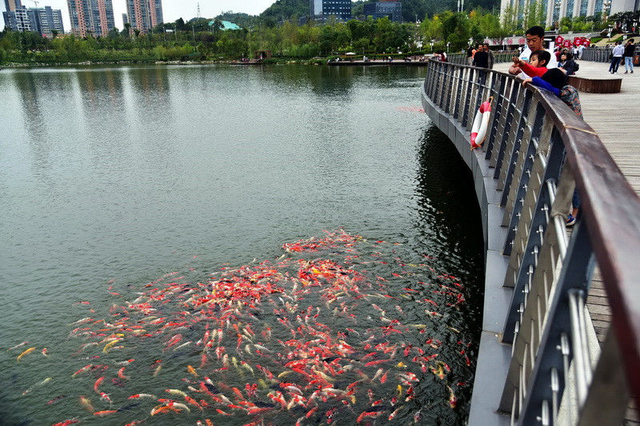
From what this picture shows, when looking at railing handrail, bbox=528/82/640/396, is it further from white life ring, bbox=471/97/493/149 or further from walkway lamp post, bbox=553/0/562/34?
walkway lamp post, bbox=553/0/562/34

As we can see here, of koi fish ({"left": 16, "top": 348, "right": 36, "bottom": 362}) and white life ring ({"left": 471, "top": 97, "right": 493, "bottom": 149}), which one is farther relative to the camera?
white life ring ({"left": 471, "top": 97, "right": 493, "bottom": 149})

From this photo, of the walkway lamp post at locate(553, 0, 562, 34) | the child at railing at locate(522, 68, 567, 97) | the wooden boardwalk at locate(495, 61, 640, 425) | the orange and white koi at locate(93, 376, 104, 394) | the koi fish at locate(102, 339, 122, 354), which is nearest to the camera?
the wooden boardwalk at locate(495, 61, 640, 425)

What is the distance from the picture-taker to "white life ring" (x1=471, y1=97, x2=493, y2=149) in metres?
9.47

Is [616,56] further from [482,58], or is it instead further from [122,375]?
[122,375]

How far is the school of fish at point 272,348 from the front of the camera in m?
5.48

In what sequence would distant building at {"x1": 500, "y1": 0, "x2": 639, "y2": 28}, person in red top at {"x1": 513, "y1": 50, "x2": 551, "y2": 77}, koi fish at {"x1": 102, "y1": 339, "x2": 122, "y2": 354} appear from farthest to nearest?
1. distant building at {"x1": 500, "y1": 0, "x2": 639, "y2": 28}
2. person in red top at {"x1": 513, "y1": 50, "x2": 551, "y2": 77}
3. koi fish at {"x1": 102, "y1": 339, "x2": 122, "y2": 354}

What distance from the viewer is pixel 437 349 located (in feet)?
20.9

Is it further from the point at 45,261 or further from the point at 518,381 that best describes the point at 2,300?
the point at 518,381

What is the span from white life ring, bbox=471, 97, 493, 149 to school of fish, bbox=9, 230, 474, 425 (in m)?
2.77

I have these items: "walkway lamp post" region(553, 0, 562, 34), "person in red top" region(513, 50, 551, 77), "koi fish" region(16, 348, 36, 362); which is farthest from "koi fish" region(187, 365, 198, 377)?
"walkway lamp post" region(553, 0, 562, 34)

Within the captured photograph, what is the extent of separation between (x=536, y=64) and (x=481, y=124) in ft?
7.22

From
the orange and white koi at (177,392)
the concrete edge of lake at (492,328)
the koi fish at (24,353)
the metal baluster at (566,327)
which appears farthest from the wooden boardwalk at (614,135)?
the koi fish at (24,353)

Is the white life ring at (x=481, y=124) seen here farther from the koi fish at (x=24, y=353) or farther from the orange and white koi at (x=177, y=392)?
the koi fish at (x=24, y=353)

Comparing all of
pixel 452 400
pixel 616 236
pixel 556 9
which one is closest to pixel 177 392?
pixel 452 400
